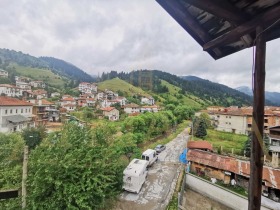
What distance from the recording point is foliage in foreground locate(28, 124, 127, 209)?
9.42m

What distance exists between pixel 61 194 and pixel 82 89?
89973 millimetres

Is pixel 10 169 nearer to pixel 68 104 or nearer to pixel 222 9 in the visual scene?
pixel 222 9

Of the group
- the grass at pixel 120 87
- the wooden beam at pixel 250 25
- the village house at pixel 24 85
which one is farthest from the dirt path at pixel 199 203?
the grass at pixel 120 87

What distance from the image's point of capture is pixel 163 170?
19516mm

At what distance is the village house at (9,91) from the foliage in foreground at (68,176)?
2313 inches

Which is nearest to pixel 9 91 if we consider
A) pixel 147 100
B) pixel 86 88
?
pixel 86 88

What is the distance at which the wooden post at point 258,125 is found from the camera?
7.05 feet

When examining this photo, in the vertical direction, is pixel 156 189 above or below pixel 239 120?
below

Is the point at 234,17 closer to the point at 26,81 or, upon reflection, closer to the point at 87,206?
the point at 87,206

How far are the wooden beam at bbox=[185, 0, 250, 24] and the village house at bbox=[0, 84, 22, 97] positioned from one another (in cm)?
6882

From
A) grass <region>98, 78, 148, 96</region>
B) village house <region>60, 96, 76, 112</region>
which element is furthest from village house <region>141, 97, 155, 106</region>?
village house <region>60, 96, 76, 112</region>

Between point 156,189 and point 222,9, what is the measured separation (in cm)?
1519

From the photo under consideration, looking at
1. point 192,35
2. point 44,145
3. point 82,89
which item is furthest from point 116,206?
point 82,89

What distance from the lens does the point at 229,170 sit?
17266mm
